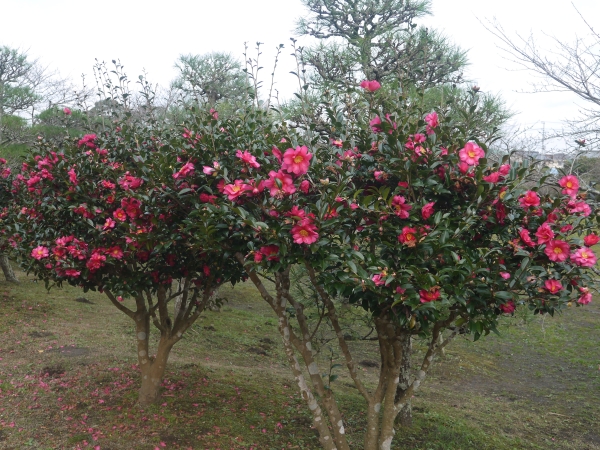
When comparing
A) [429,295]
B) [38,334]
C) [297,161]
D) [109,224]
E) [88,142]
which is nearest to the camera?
[429,295]

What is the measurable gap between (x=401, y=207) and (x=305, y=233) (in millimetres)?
415

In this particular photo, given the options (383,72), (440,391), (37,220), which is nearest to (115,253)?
(37,220)

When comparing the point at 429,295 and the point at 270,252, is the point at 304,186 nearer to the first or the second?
the point at 270,252

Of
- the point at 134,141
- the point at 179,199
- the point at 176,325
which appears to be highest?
the point at 134,141

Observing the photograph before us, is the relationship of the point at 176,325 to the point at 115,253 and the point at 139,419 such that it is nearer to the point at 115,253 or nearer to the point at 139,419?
the point at 139,419

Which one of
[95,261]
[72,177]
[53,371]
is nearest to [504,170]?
[95,261]

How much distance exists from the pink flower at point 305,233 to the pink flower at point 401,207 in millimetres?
355

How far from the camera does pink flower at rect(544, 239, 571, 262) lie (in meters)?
1.86

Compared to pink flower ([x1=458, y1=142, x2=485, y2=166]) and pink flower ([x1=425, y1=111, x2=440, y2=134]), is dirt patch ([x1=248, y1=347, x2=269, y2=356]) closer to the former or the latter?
pink flower ([x1=425, y1=111, x2=440, y2=134])

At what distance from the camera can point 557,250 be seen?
6.13 feet

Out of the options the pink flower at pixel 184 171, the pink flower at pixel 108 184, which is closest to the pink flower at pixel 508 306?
the pink flower at pixel 184 171

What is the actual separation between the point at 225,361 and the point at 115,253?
3289 mm

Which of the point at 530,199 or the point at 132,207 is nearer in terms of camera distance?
the point at 530,199

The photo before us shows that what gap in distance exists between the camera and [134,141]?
3311 millimetres
